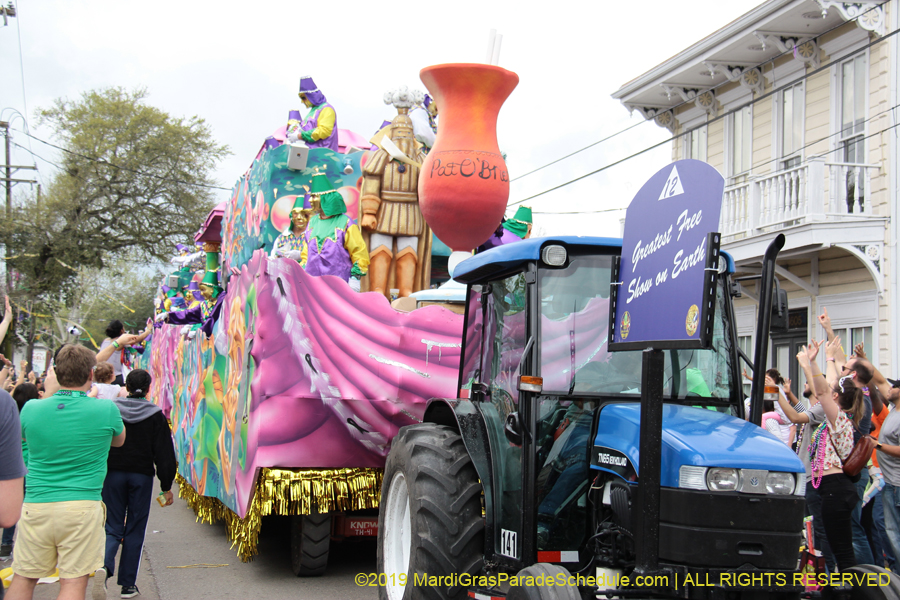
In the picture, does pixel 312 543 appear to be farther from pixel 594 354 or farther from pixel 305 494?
pixel 594 354

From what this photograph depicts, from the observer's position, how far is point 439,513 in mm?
4234

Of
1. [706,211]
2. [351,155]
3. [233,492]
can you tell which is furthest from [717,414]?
[351,155]

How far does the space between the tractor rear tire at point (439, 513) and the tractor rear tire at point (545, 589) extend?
0.62m

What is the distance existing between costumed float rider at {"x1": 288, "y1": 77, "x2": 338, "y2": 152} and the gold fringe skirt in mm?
3987

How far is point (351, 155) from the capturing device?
874 cm

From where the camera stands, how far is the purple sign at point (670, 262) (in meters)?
3.14

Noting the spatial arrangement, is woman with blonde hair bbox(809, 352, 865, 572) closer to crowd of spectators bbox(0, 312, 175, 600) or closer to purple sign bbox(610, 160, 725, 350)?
purple sign bbox(610, 160, 725, 350)

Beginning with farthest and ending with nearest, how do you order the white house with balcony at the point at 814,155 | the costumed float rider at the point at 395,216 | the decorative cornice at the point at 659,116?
the decorative cornice at the point at 659,116 → the white house with balcony at the point at 814,155 → the costumed float rider at the point at 395,216

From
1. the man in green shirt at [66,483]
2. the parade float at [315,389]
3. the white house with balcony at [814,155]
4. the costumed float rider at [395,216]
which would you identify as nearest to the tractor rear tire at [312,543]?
the parade float at [315,389]

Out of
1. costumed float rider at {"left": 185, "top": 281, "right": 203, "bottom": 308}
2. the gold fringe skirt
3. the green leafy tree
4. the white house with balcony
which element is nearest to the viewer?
the gold fringe skirt

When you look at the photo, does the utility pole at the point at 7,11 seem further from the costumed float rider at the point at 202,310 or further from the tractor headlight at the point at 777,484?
the tractor headlight at the point at 777,484

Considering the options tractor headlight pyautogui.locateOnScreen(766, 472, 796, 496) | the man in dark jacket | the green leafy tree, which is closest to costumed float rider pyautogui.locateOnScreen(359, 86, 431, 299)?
the man in dark jacket

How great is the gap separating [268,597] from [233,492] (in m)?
1.02

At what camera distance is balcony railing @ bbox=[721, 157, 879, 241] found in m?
11.1
